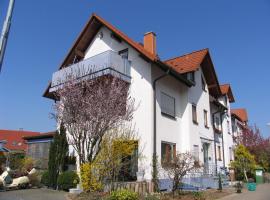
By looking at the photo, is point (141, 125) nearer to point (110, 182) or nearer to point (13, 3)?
point (110, 182)

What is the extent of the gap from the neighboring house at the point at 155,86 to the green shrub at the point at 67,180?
363cm

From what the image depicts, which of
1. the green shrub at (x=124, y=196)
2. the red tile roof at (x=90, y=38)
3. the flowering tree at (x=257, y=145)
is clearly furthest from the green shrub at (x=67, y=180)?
the flowering tree at (x=257, y=145)

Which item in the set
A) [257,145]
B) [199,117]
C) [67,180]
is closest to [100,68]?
[67,180]

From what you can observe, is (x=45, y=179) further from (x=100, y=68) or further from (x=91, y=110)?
(x=100, y=68)

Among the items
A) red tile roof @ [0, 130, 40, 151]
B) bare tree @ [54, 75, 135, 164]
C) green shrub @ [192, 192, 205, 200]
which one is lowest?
green shrub @ [192, 192, 205, 200]

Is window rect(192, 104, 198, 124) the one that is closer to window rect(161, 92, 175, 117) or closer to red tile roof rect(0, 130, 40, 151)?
window rect(161, 92, 175, 117)

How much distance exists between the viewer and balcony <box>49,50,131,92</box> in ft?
53.0

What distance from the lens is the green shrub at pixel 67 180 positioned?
15.4m

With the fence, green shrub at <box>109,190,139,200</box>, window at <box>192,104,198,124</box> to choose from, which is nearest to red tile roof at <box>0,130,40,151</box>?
window at <box>192,104,198,124</box>

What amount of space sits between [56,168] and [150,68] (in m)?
8.13

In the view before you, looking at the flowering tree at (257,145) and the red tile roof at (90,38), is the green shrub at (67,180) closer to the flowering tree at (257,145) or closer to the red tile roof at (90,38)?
the red tile roof at (90,38)

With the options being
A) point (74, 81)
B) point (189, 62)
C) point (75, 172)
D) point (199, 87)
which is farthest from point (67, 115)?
point (199, 87)

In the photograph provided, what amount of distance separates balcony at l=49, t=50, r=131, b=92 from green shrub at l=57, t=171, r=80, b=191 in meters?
5.03

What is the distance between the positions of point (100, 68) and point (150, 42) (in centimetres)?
436
